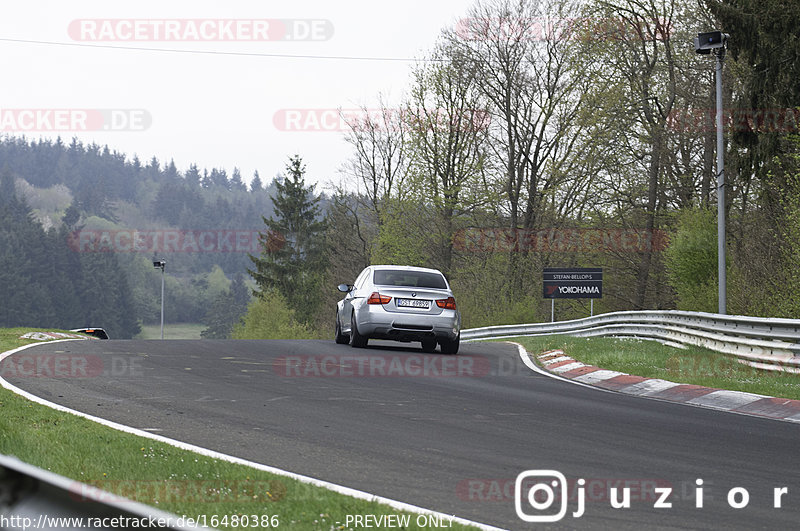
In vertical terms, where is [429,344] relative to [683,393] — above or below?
above

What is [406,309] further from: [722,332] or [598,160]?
[598,160]

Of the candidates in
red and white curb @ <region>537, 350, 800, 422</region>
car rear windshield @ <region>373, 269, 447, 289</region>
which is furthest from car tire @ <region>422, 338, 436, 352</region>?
red and white curb @ <region>537, 350, 800, 422</region>

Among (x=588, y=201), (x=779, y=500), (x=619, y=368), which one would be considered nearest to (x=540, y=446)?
(x=779, y=500)

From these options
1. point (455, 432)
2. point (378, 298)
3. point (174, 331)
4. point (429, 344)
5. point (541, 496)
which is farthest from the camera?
point (174, 331)

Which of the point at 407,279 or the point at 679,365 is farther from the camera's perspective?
the point at 407,279

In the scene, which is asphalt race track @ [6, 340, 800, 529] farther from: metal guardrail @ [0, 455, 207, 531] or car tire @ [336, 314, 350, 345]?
car tire @ [336, 314, 350, 345]

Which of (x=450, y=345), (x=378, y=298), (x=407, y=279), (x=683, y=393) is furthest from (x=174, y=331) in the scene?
(x=683, y=393)

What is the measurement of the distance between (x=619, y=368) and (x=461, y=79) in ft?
115

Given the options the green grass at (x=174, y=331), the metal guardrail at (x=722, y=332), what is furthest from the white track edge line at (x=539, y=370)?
the green grass at (x=174, y=331)

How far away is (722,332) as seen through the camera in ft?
59.7

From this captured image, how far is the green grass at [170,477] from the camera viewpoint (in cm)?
536

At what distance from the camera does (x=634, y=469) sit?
23.4 ft

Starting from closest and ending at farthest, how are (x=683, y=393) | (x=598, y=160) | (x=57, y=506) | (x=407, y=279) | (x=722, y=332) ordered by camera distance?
(x=57, y=506)
(x=683, y=393)
(x=722, y=332)
(x=407, y=279)
(x=598, y=160)

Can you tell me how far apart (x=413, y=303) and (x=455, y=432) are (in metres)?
9.59
